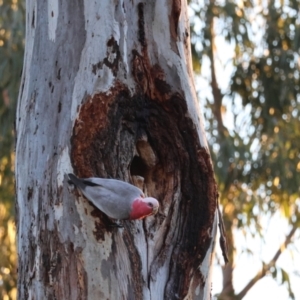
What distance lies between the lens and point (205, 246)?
1976mm

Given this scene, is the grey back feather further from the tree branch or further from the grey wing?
the tree branch

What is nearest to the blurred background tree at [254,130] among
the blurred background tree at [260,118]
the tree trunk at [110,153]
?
the blurred background tree at [260,118]

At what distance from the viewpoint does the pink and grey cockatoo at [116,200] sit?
1.77m

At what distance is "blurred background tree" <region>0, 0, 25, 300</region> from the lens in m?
4.39

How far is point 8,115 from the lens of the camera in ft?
14.7

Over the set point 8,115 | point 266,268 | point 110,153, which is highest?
point 8,115

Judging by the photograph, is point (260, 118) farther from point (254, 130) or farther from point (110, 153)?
point (110, 153)

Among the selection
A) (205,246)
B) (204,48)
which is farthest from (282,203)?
(205,246)

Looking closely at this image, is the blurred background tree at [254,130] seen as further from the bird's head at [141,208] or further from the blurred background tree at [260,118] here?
the bird's head at [141,208]

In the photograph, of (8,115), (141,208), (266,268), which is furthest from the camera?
(266,268)

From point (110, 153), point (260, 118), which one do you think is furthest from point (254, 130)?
point (110, 153)

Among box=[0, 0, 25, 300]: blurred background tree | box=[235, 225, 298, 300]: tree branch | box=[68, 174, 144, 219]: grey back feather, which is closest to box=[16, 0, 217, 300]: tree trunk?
box=[68, 174, 144, 219]: grey back feather

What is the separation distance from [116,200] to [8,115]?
2.86 m

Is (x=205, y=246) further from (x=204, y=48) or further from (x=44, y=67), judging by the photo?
(x=204, y=48)
